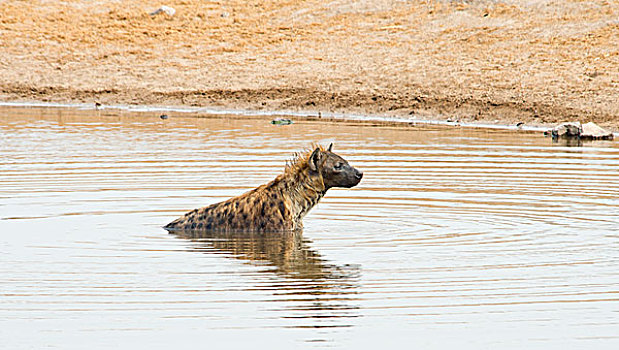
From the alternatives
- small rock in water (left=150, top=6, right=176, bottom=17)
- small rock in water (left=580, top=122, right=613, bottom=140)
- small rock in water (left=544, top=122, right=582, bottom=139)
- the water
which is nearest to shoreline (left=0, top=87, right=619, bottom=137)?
small rock in water (left=580, top=122, right=613, bottom=140)

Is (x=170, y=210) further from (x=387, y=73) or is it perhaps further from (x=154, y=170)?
(x=387, y=73)

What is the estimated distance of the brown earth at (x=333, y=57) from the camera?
27797 millimetres

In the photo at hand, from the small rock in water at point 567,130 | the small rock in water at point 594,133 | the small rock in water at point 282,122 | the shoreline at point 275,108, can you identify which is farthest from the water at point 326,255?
the shoreline at point 275,108

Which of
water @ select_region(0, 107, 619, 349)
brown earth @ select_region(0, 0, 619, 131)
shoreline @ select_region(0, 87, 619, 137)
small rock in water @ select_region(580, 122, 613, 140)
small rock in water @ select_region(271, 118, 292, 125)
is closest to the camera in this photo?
water @ select_region(0, 107, 619, 349)

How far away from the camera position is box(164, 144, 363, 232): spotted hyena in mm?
11406

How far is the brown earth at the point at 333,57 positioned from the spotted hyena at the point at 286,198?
13.7 m

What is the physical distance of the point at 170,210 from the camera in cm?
1322

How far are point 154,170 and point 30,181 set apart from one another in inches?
74.6

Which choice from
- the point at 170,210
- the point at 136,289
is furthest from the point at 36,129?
the point at 136,289

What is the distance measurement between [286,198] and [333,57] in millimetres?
22400

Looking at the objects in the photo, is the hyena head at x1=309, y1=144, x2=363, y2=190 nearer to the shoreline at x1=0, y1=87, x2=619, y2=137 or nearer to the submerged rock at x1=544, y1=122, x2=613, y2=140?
the submerged rock at x1=544, y1=122, x2=613, y2=140

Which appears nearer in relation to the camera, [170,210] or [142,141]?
[170,210]

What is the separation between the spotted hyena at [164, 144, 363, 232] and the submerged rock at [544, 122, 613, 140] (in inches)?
457

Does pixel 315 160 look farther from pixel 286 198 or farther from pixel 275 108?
pixel 275 108
